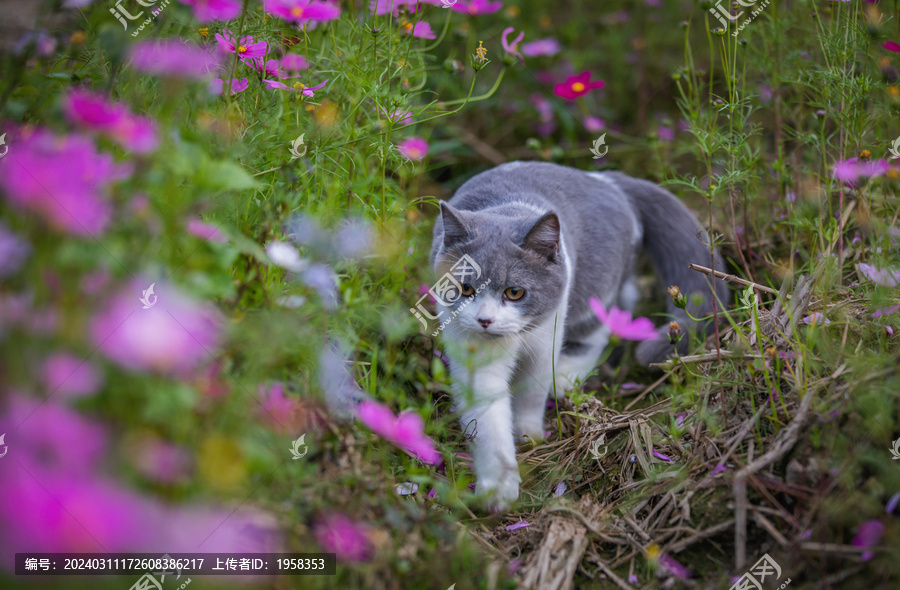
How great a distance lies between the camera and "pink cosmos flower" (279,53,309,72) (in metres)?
2.01

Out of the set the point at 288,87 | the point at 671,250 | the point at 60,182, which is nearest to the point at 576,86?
the point at 671,250

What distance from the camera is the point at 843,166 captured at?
1987 mm

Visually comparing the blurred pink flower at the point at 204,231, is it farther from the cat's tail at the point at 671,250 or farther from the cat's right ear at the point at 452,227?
the cat's tail at the point at 671,250

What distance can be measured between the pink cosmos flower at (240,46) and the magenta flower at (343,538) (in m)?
1.20

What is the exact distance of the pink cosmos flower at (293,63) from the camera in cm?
201

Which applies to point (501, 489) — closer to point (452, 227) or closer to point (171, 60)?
point (452, 227)

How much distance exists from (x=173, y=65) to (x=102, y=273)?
38 cm

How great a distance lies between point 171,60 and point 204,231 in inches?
13.0

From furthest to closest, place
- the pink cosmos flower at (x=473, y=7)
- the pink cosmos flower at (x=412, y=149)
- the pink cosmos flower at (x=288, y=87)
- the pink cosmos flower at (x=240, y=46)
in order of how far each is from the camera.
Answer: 1. the pink cosmos flower at (x=473, y=7)
2. the pink cosmos flower at (x=412, y=149)
3. the pink cosmos flower at (x=288, y=87)
4. the pink cosmos flower at (x=240, y=46)

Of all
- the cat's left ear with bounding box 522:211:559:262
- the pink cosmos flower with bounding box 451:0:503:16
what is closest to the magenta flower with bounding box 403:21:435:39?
the pink cosmos flower with bounding box 451:0:503:16

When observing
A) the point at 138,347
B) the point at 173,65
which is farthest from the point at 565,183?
the point at 138,347

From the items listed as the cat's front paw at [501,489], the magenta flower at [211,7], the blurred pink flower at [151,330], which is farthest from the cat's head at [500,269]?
the blurred pink flower at [151,330]

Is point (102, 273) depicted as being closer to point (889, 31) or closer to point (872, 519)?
point (872, 519)

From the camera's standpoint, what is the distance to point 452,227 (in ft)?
7.30
